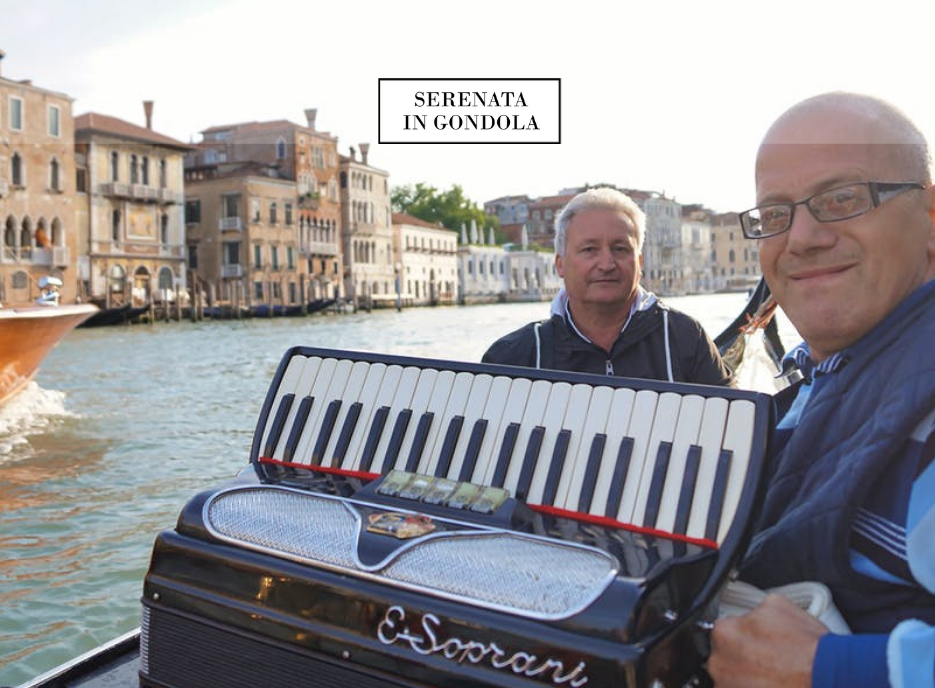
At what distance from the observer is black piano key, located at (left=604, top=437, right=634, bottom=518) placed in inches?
55.1

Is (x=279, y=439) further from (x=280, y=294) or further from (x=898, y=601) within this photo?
(x=280, y=294)

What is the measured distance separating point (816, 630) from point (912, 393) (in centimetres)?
32

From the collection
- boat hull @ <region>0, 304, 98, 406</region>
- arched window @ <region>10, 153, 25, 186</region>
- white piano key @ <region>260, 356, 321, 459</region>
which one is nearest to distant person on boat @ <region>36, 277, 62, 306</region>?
boat hull @ <region>0, 304, 98, 406</region>

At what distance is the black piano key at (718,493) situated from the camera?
1.31m

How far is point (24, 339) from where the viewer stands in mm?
9484

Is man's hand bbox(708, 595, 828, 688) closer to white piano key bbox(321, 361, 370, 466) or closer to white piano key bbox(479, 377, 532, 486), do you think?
white piano key bbox(479, 377, 532, 486)

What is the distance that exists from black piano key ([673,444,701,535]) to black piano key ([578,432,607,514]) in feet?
0.47

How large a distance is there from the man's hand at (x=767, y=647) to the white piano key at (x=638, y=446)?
0.81ft

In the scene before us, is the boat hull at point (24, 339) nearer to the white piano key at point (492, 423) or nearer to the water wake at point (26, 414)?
the water wake at point (26, 414)

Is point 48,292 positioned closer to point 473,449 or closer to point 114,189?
point 473,449

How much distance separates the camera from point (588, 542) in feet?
4.31

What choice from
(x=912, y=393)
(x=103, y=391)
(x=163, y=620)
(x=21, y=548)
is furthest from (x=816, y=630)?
(x=103, y=391)

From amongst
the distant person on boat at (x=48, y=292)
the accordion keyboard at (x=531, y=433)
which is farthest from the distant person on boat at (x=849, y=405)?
the distant person on boat at (x=48, y=292)

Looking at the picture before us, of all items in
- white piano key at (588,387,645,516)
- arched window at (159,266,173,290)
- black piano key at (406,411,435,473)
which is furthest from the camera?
arched window at (159,266,173,290)
